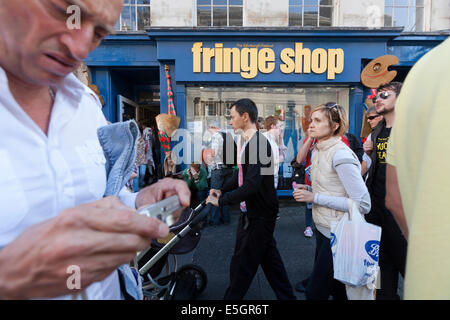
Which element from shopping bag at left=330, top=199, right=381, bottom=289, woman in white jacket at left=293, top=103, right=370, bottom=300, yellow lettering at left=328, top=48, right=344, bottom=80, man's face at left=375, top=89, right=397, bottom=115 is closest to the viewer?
shopping bag at left=330, top=199, right=381, bottom=289

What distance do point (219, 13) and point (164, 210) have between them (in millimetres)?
8308

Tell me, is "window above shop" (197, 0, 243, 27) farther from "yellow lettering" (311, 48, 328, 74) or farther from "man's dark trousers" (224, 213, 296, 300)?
"man's dark trousers" (224, 213, 296, 300)

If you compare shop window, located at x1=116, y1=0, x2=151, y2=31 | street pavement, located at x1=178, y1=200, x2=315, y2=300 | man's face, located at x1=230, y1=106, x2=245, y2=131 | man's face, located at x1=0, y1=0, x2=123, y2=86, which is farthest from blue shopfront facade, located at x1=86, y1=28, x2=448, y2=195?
man's face, located at x1=0, y1=0, x2=123, y2=86

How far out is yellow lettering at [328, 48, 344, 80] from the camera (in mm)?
7188

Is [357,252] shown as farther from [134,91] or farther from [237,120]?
[134,91]

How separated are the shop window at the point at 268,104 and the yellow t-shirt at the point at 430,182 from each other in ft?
23.0

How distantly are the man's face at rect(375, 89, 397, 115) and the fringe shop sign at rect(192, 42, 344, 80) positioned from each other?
4660mm

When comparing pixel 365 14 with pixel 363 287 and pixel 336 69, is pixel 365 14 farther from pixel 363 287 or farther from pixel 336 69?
pixel 363 287

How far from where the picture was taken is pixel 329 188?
2422mm

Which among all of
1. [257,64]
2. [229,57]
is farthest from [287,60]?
[229,57]

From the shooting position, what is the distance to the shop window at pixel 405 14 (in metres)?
7.76

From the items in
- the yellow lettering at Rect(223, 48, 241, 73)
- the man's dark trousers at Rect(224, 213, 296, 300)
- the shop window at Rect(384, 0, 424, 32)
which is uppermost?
the shop window at Rect(384, 0, 424, 32)

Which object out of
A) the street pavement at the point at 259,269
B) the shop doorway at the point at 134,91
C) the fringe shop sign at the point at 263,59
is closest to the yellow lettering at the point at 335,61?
the fringe shop sign at the point at 263,59
